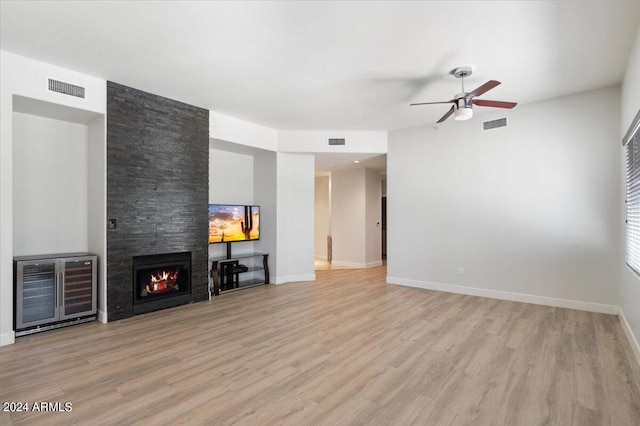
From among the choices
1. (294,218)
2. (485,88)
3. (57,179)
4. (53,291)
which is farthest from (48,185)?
(485,88)

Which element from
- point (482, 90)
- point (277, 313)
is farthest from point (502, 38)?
point (277, 313)

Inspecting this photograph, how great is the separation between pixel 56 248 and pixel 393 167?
5.76 meters

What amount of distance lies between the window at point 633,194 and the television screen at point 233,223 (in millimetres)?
5670

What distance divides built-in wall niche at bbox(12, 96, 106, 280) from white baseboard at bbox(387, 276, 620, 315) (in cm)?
525

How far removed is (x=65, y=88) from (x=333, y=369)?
4.46m

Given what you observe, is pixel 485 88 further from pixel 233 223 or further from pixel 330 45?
pixel 233 223

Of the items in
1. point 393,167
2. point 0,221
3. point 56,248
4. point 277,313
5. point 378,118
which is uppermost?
point 378,118

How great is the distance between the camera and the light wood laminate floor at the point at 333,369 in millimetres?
2207

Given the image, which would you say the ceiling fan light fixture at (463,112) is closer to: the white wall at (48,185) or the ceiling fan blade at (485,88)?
the ceiling fan blade at (485,88)

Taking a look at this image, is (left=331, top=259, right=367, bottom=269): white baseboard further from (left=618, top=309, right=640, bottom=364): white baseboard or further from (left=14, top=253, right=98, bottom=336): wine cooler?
(left=14, top=253, right=98, bottom=336): wine cooler

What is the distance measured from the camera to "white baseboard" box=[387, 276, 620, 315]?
178 inches

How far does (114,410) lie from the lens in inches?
87.8

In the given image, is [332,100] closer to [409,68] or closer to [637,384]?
[409,68]

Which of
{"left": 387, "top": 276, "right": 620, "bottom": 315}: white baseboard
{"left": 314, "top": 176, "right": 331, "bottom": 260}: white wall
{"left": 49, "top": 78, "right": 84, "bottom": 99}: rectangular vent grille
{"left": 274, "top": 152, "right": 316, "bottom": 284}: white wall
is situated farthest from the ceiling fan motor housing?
{"left": 314, "top": 176, "right": 331, "bottom": 260}: white wall
